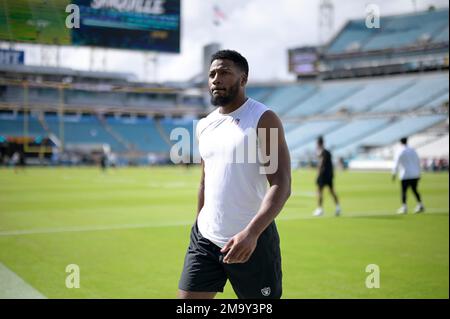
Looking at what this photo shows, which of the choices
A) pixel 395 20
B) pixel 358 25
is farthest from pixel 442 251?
pixel 358 25

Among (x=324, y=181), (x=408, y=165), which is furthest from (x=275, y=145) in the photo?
(x=408, y=165)

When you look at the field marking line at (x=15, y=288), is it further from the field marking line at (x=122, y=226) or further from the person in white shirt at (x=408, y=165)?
the person in white shirt at (x=408, y=165)

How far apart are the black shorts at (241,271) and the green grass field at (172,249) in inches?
93.3

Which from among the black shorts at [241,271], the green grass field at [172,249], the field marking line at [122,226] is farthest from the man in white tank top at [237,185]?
the field marking line at [122,226]

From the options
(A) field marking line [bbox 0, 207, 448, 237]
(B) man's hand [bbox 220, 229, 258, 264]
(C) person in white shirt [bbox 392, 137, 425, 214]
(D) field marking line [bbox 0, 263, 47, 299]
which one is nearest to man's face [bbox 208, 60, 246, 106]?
(B) man's hand [bbox 220, 229, 258, 264]

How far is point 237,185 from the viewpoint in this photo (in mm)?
3094

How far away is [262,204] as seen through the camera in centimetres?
295

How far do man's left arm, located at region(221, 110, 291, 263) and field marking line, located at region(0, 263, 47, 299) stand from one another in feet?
10.8

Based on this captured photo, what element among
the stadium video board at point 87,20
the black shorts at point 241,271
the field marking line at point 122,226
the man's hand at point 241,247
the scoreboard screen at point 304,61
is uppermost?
the scoreboard screen at point 304,61

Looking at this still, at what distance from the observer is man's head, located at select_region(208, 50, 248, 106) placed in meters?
3.09

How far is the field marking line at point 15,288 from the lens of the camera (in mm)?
5311

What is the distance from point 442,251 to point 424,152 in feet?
58.5

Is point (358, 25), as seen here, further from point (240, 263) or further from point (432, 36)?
point (240, 263)

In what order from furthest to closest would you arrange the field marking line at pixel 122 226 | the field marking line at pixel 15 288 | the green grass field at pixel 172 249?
the field marking line at pixel 122 226, the green grass field at pixel 172 249, the field marking line at pixel 15 288
